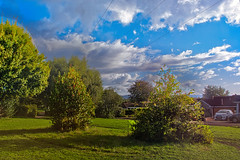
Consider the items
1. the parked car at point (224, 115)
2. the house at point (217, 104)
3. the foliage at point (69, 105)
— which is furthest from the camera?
the house at point (217, 104)

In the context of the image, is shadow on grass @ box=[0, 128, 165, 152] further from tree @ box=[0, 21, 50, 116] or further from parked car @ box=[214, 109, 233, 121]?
parked car @ box=[214, 109, 233, 121]

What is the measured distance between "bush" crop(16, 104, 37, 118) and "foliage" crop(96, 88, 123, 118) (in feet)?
33.2

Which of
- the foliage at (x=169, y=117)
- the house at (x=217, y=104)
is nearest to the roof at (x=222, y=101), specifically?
the house at (x=217, y=104)

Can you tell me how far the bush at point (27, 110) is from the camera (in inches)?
1024

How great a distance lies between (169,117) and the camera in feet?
28.2

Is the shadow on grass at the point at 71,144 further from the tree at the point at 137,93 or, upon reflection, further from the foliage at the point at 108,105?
the tree at the point at 137,93

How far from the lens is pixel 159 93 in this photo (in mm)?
9117

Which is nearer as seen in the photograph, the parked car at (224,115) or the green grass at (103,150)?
the green grass at (103,150)

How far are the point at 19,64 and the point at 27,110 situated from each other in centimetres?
1384

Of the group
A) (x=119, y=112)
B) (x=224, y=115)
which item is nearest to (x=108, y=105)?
(x=119, y=112)

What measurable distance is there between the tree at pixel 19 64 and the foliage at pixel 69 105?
536 centimetres

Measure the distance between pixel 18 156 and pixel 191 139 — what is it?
23.4ft

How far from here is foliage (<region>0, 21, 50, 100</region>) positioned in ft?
44.6

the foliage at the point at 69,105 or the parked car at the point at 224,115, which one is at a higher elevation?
the foliage at the point at 69,105
